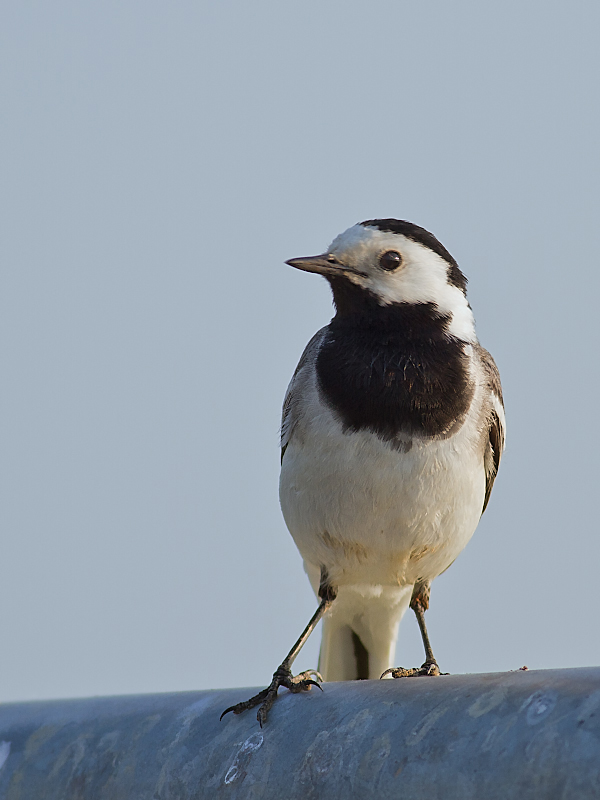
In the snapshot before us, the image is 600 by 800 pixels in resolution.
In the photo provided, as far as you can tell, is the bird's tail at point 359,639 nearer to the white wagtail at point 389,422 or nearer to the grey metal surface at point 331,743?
the white wagtail at point 389,422

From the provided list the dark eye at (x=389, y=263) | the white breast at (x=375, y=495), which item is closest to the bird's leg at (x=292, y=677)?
the white breast at (x=375, y=495)

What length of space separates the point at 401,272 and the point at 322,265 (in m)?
0.46

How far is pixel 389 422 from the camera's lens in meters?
5.38

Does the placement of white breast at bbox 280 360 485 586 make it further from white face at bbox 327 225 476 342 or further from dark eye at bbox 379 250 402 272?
dark eye at bbox 379 250 402 272

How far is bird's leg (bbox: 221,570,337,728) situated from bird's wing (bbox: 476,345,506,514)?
1111 mm

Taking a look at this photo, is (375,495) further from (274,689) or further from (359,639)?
(359,639)

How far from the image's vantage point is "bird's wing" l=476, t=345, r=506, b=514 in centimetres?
597

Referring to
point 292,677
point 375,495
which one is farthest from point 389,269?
point 292,677

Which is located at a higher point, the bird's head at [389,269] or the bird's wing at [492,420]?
the bird's head at [389,269]

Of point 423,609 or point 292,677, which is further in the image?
point 423,609

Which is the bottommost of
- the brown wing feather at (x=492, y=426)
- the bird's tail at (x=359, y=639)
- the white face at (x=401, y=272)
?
the bird's tail at (x=359, y=639)

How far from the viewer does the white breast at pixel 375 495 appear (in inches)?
213

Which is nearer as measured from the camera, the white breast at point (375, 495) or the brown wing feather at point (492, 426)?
the white breast at point (375, 495)

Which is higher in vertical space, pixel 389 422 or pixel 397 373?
pixel 397 373
